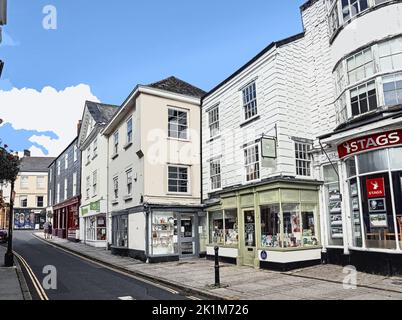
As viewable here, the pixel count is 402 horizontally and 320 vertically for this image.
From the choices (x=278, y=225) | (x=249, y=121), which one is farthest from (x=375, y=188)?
(x=249, y=121)

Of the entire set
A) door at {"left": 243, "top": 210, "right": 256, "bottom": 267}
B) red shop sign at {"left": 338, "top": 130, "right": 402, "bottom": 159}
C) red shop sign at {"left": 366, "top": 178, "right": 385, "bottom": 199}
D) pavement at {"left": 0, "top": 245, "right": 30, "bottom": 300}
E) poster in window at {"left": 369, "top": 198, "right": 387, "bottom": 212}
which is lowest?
pavement at {"left": 0, "top": 245, "right": 30, "bottom": 300}

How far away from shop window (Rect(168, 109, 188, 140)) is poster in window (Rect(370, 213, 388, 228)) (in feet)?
35.7

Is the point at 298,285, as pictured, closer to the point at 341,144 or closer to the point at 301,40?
the point at 341,144

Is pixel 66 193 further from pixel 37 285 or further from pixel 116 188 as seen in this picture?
pixel 37 285

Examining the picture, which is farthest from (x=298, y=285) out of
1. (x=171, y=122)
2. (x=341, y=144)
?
(x=171, y=122)

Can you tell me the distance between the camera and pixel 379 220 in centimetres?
1155

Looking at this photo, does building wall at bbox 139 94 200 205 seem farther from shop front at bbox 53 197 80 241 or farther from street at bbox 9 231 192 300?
shop front at bbox 53 197 80 241

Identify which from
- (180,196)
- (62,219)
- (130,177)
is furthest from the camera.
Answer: (62,219)

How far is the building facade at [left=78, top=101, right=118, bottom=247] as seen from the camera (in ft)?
86.7

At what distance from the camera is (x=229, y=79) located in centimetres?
1780

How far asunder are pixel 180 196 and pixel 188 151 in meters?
2.47

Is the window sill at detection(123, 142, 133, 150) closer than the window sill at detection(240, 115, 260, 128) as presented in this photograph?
No

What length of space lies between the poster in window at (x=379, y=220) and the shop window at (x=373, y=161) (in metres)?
1.38

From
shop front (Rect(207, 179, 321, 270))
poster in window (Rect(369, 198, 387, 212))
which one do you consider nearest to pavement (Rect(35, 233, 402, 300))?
shop front (Rect(207, 179, 321, 270))
